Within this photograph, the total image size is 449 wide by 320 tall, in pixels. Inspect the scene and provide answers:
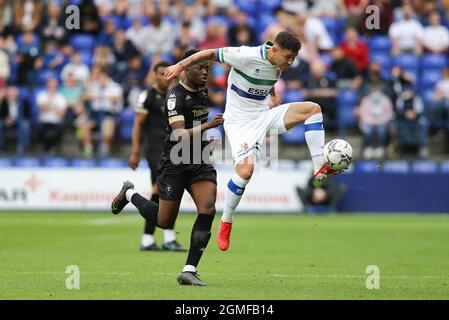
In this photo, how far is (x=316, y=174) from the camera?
35.6 ft

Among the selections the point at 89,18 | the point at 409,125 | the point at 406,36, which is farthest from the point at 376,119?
the point at 89,18

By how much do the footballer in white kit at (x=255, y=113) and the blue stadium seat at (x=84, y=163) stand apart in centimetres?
1209

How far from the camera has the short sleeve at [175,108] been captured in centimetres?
1039

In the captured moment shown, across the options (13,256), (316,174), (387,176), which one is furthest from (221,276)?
(387,176)

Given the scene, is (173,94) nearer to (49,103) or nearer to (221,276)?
(221,276)

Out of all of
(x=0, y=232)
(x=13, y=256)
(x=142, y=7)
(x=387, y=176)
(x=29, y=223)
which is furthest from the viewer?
(x=142, y=7)

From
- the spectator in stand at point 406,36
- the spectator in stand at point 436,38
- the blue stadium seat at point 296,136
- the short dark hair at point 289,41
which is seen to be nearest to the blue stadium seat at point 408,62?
the spectator in stand at point 406,36

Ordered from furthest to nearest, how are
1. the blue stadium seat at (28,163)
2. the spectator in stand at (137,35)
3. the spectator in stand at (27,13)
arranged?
the spectator in stand at (27,13)
the spectator in stand at (137,35)
the blue stadium seat at (28,163)

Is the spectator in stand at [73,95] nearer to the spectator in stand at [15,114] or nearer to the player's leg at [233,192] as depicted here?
the spectator in stand at [15,114]

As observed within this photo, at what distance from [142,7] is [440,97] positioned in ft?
29.5

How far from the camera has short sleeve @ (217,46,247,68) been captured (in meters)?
10.5

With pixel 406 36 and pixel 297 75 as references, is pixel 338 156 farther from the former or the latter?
pixel 406 36

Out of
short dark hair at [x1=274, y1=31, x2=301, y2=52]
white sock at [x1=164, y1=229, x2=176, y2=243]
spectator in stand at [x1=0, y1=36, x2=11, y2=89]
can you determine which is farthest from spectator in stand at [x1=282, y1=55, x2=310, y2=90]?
short dark hair at [x1=274, y1=31, x2=301, y2=52]

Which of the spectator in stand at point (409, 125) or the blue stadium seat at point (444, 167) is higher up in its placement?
the spectator in stand at point (409, 125)
